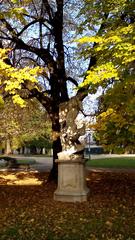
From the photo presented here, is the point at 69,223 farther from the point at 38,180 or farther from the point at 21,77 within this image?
the point at 38,180

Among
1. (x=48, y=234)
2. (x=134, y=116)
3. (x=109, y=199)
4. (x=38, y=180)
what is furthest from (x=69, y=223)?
(x=38, y=180)

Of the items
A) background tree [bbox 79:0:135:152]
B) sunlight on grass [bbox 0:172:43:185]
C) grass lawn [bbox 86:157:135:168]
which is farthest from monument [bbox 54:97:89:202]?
grass lawn [bbox 86:157:135:168]

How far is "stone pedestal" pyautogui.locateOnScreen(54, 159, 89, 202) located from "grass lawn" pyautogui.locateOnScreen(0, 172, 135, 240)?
0.35 metres

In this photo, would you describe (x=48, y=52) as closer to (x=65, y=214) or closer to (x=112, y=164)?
(x=65, y=214)

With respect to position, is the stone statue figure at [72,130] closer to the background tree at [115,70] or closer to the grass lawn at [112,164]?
the background tree at [115,70]

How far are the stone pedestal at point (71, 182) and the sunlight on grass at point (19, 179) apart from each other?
210 inches

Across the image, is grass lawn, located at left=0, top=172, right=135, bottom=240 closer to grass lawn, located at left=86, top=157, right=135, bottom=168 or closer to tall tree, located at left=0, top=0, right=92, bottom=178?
tall tree, located at left=0, top=0, right=92, bottom=178

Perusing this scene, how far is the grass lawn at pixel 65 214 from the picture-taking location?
8.70 meters

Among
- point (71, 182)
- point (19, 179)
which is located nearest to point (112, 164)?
point (19, 179)

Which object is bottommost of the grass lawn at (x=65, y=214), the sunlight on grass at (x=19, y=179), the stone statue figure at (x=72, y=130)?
the grass lawn at (x=65, y=214)

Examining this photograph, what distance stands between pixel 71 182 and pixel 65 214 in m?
2.46

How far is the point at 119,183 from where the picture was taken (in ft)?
61.3

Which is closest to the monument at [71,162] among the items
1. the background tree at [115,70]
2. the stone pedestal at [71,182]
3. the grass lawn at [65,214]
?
the stone pedestal at [71,182]

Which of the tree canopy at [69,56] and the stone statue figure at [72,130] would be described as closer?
the tree canopy at [69,56]
